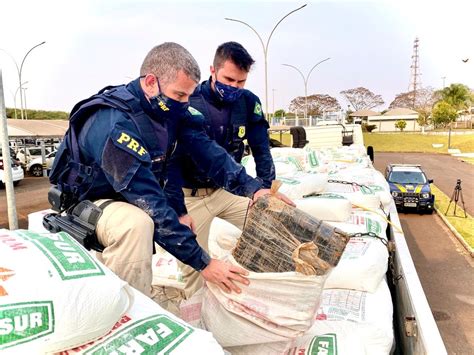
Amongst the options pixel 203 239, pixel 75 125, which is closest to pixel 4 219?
pixel 203 239

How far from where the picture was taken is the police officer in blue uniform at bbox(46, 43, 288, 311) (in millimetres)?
1572

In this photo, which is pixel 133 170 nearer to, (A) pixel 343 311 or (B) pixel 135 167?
(B) pixel 135 167

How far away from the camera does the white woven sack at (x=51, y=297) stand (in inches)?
45.2

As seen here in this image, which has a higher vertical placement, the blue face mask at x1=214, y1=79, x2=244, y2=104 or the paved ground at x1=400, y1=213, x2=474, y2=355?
the blue face mask at x1=214, y1=79, x2=244, y2=104

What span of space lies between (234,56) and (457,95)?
57870mm

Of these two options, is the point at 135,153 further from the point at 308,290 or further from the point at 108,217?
the point at 308,290

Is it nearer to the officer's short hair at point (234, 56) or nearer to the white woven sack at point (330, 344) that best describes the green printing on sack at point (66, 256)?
the white woven sack at point (330, 344)

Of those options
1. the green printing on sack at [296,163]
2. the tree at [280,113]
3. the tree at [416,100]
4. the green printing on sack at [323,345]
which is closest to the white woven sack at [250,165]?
the green printing on sack at [296,163]

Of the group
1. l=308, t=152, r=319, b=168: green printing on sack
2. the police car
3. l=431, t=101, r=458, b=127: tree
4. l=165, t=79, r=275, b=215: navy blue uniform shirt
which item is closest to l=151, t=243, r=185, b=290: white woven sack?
l=165, t=79, r=275, b=215: navy blue uniform shirt

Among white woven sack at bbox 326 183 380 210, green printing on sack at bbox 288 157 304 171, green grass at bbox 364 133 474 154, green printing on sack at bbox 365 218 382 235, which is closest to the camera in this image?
green printing on sack at bbox 365 218 382 235

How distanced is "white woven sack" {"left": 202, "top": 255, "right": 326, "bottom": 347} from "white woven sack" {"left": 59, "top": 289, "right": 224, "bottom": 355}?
0.73ft

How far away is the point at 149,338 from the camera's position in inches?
50.7

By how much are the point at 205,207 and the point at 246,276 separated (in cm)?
106

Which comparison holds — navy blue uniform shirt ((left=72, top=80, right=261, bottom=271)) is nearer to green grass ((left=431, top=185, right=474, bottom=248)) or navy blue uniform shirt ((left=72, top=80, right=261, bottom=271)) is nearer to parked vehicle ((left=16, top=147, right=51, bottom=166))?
green grass ((left=431, top=185, right=474, bottom=248))
